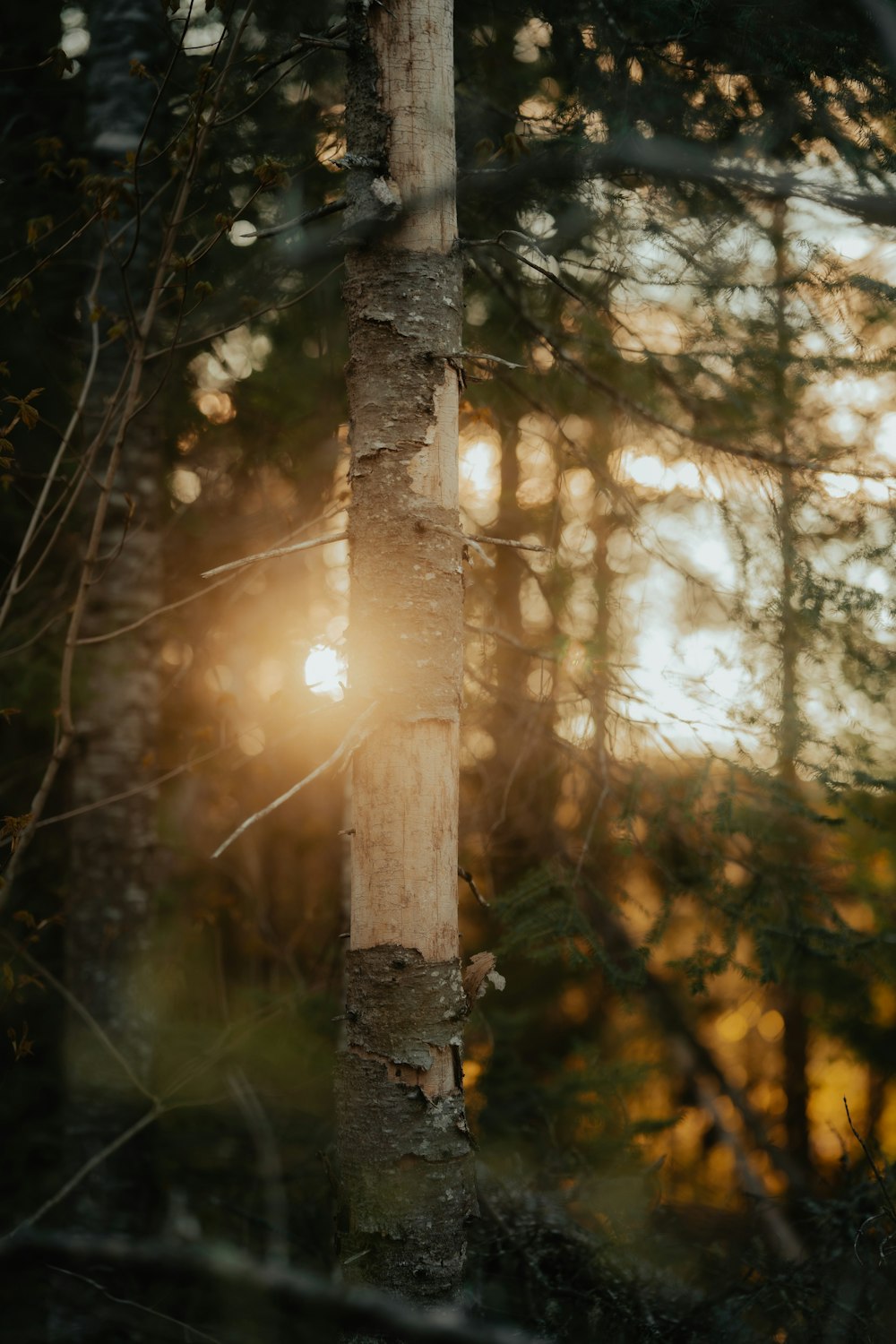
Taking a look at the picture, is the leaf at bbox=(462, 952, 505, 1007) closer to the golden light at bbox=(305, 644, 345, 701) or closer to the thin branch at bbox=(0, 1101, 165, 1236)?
the golden light at bbox=(305, 644, 345, 701)

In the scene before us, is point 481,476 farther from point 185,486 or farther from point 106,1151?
point 106,1151

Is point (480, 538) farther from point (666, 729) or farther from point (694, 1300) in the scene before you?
point (694, 1300)

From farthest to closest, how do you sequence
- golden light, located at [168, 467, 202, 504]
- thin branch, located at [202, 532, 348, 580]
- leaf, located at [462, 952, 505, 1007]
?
golden light, located at [168, 467, 202, 504], leaf, located at [462, 952, 505, 1007], thin branch, located at [202, 532, 348, 580]

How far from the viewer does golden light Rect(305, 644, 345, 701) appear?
125 inches

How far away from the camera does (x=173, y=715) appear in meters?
5.86

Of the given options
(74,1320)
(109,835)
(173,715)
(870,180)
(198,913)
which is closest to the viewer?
(870,180)

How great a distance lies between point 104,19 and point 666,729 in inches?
180

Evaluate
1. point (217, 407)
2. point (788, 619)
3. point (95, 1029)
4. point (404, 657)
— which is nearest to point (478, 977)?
point (404, 657)

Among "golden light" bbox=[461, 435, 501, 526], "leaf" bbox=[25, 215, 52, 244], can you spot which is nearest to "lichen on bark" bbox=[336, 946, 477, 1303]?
"leaf" bbox=[25, 215, 52, 244]

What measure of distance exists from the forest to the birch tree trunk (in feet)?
0.04

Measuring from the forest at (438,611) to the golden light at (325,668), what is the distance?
0.03 meters

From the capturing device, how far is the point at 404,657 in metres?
2.49

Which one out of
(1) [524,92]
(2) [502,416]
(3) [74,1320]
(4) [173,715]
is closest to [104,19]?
(1) [524,92]

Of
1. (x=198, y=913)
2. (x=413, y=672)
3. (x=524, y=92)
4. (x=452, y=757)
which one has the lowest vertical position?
(x=198, y=913)
